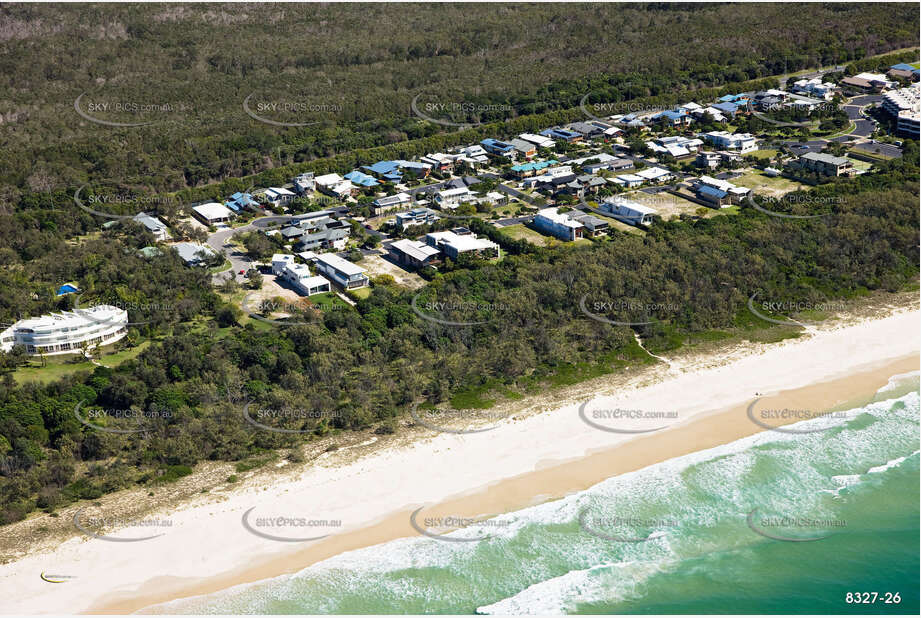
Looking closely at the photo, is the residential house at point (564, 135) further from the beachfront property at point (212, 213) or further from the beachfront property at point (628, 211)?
the beachfront property at point (212, 213)

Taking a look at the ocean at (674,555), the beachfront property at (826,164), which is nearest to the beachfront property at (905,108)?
the beachfront property at (826,164)

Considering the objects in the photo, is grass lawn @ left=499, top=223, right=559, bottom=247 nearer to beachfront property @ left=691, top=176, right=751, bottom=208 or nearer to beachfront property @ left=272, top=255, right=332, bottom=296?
beachfront property @ left=691, top=176, right=751, bottom=208

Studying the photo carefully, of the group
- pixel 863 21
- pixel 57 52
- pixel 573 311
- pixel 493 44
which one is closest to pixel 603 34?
pixel 493 44

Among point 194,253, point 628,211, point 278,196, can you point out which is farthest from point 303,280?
point 628,211

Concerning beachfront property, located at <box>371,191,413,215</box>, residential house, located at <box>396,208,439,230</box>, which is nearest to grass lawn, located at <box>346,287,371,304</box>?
residential house, located at <box>396,208,439,230</box>

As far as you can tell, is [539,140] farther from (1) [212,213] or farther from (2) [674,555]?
(2) [674,555]

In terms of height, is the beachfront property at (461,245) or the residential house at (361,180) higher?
the residential house at (361,180)

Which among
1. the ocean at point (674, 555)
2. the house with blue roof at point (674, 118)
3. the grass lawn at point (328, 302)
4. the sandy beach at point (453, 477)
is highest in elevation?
the house with blue roof at point (674, 118)
